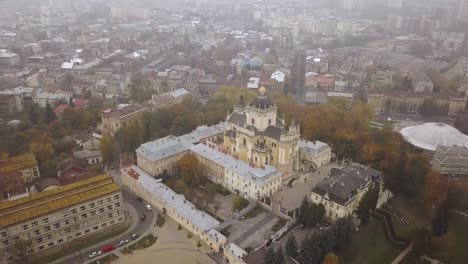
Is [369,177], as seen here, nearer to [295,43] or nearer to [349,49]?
[349,49]

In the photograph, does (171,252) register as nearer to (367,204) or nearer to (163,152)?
(163,152)

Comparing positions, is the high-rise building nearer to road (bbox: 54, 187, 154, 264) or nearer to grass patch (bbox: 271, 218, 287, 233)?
grass patch (bbox: 271, 218, 287, 233)

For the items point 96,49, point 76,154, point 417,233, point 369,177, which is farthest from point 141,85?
point 417,233

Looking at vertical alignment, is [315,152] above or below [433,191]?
above

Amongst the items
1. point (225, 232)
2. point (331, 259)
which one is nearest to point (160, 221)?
point (225, 232)

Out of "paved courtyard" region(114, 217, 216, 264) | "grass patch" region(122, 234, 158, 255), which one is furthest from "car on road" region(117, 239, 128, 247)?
"paved courtyard" region(114, 217, 216, 264)

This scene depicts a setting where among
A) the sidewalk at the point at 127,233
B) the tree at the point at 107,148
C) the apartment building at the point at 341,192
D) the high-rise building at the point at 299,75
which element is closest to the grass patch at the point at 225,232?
the sidewalk at the point at 127,233
